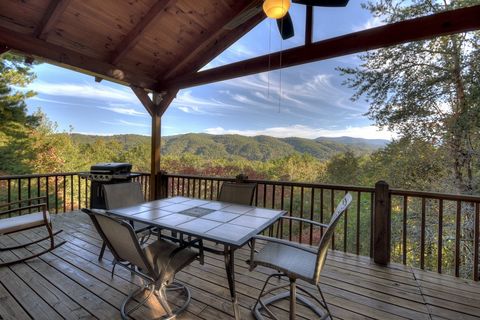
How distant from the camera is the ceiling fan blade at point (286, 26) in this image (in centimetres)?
265

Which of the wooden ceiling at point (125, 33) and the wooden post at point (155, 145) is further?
the wooden post at point (155, 145)

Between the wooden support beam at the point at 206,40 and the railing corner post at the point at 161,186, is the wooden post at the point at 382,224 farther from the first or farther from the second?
the railing corner post at the point at 161,186

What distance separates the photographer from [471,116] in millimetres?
4504

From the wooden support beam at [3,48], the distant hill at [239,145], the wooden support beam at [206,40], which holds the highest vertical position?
the wooden support beam at [206,40]

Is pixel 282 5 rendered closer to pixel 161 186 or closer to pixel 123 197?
pixel 123 197

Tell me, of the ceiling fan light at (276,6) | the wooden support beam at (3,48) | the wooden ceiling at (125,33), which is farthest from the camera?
the wooden ceiling at (125,33)

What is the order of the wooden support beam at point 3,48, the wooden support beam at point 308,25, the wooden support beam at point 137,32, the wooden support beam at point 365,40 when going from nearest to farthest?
the wooden support beam at point 365,40 → the wooden support beam at point 3,48 → the wooden support beam at point 308,25 → the wooden support beam at point 137,32

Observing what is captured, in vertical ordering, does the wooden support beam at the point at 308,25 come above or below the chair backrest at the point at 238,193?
above

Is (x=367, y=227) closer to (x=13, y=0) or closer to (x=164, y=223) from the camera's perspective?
(x=164, y=223)

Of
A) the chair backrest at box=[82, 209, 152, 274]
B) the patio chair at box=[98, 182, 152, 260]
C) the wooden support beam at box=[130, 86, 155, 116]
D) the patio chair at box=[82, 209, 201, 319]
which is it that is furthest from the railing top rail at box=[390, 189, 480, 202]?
the wooden support beam at box=[130, 86, 155, 116]

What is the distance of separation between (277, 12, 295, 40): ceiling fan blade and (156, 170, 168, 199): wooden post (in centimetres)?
351

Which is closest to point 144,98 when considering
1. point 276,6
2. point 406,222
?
point 276,6

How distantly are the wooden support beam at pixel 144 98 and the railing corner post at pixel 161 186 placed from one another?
1371mm

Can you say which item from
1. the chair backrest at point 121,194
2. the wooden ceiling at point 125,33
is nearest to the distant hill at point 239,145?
the wooden ceiling at point 125,33
